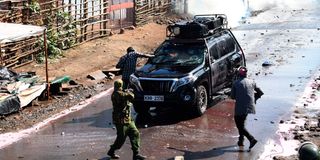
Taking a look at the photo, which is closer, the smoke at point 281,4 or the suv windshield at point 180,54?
the suv windshield at point 180,54

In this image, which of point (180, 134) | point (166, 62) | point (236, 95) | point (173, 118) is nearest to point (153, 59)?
point (166, 62)

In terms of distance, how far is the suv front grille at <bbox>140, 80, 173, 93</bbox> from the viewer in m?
12.1

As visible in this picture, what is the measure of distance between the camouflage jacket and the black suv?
280cm

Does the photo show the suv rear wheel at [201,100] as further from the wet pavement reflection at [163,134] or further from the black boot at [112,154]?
the black boot at [112,154]

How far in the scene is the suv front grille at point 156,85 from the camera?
39.8 feet

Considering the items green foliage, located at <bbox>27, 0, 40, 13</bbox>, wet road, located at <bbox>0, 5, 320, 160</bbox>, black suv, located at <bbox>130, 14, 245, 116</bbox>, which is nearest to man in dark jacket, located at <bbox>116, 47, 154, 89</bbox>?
black suv, located at <bbox>130, 14, 245, 116</bbox>

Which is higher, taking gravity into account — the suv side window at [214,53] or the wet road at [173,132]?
the suv side window at [214,53]

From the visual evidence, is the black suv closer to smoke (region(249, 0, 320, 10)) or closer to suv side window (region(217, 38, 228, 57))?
suv side window (region(217, 38, 228, 57))

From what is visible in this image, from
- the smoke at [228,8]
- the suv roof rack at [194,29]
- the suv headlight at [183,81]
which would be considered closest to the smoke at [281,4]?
the smoke at [228,8]

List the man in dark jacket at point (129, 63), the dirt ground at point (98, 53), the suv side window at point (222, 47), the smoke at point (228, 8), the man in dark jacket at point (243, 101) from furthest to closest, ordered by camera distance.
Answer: the smoke at point (228, 8) → the dirt ground at point (98, 53) → the suv side window at point (222, 47) → the man in dark jacket at point (129, 63) → the man in dark jacket at point (243, 101)

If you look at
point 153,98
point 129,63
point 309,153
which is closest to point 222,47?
point 129,63

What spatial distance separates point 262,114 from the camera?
12.8 metres

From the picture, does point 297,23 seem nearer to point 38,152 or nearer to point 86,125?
point 86,125

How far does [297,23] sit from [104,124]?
21.4 m
